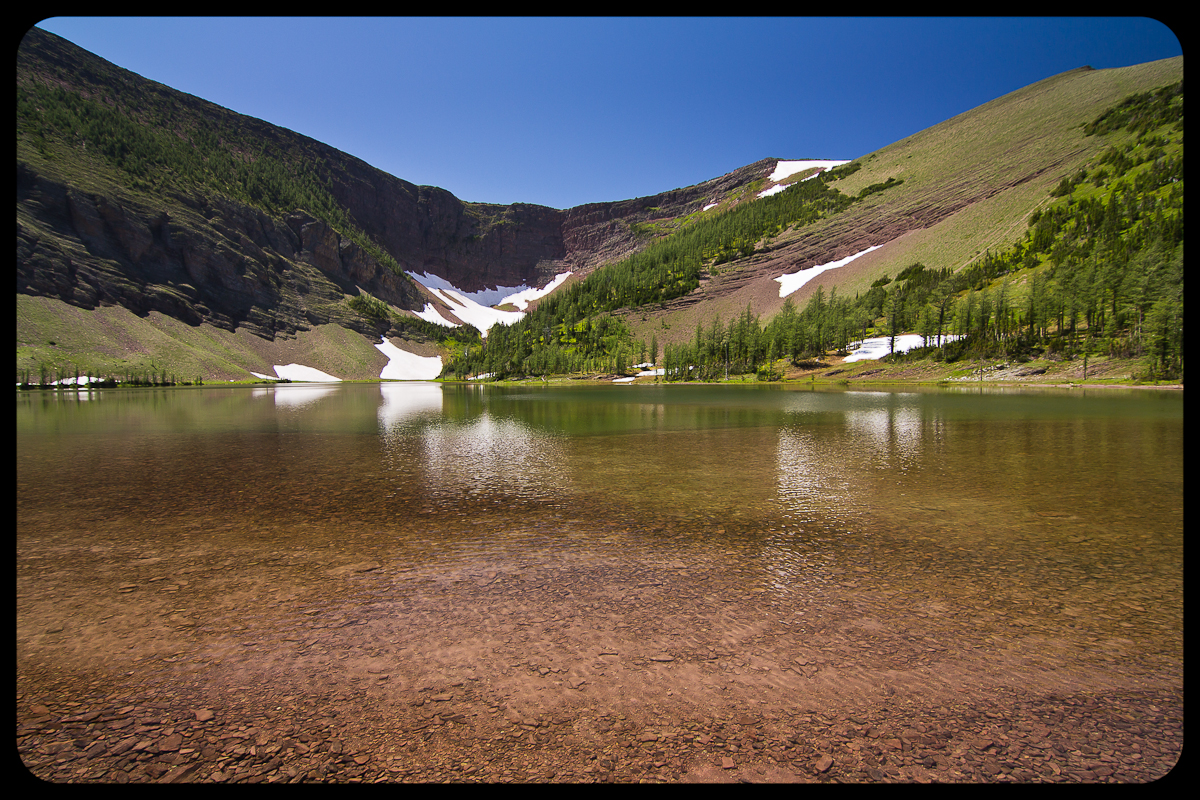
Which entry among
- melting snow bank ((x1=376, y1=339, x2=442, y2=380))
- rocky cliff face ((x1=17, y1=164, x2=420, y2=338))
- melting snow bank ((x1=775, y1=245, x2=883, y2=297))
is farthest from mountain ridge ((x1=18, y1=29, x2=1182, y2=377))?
melting snow bank ((x1=376, y1=339, x2=442, y2=380))

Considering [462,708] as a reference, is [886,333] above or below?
above

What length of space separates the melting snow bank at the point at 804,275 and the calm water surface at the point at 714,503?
142983mm

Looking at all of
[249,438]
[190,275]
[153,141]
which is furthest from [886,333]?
[153,141]

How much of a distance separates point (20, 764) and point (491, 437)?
21.0 meters

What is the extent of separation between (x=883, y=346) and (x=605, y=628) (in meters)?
114

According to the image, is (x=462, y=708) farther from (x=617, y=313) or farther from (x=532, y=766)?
(x=617, y=313)

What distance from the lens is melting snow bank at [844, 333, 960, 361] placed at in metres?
97.8

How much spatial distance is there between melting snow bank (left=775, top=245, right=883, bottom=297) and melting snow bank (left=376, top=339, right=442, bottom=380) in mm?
126406

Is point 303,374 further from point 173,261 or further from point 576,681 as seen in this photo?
point 576,681

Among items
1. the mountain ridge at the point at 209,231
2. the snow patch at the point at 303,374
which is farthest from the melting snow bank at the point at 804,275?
the snow patch at the point at 303,374

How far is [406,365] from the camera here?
184500 millimetres

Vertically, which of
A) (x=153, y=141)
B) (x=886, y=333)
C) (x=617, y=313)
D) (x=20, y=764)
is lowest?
(x=20, y=764)
